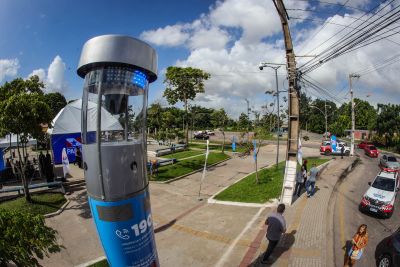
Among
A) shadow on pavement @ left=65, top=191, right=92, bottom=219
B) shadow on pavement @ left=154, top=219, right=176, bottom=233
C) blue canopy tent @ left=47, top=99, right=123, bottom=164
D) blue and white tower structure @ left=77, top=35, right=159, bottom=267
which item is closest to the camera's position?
blue and white tower structure @ left=77, top=35, right=159, bottom=267

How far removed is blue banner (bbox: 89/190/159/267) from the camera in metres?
4.18

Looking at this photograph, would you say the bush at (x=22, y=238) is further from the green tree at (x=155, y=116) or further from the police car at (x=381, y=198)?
the green tree at (x=155, y=116)

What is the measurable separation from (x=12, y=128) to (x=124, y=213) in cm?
1024

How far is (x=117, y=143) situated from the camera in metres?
4.22

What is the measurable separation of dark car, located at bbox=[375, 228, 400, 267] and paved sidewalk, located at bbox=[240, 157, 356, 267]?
4.16 feet

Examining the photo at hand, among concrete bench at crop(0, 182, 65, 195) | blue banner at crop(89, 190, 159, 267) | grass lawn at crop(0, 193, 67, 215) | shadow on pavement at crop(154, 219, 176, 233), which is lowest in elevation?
shadow on pavement at crop(154, 219, 176, 233)

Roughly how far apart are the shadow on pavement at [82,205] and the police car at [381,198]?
38.3ft

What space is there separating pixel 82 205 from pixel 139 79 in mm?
11241

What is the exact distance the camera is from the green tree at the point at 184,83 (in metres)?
35.4

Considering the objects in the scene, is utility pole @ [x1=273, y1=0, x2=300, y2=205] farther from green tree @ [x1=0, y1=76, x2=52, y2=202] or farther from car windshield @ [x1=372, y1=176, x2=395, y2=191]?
green tree @ [x1=0, y1=76, x2=52, y2=202]

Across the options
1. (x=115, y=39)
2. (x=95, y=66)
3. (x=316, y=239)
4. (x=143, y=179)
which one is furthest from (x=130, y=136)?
(x=316, y=239)


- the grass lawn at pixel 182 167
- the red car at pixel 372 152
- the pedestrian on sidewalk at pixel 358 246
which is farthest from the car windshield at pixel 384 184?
the red car at pixel 372 152

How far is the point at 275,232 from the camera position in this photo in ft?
24.7

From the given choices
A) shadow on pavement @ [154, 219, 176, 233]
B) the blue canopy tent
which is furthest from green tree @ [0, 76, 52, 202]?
the blue canopy tent
